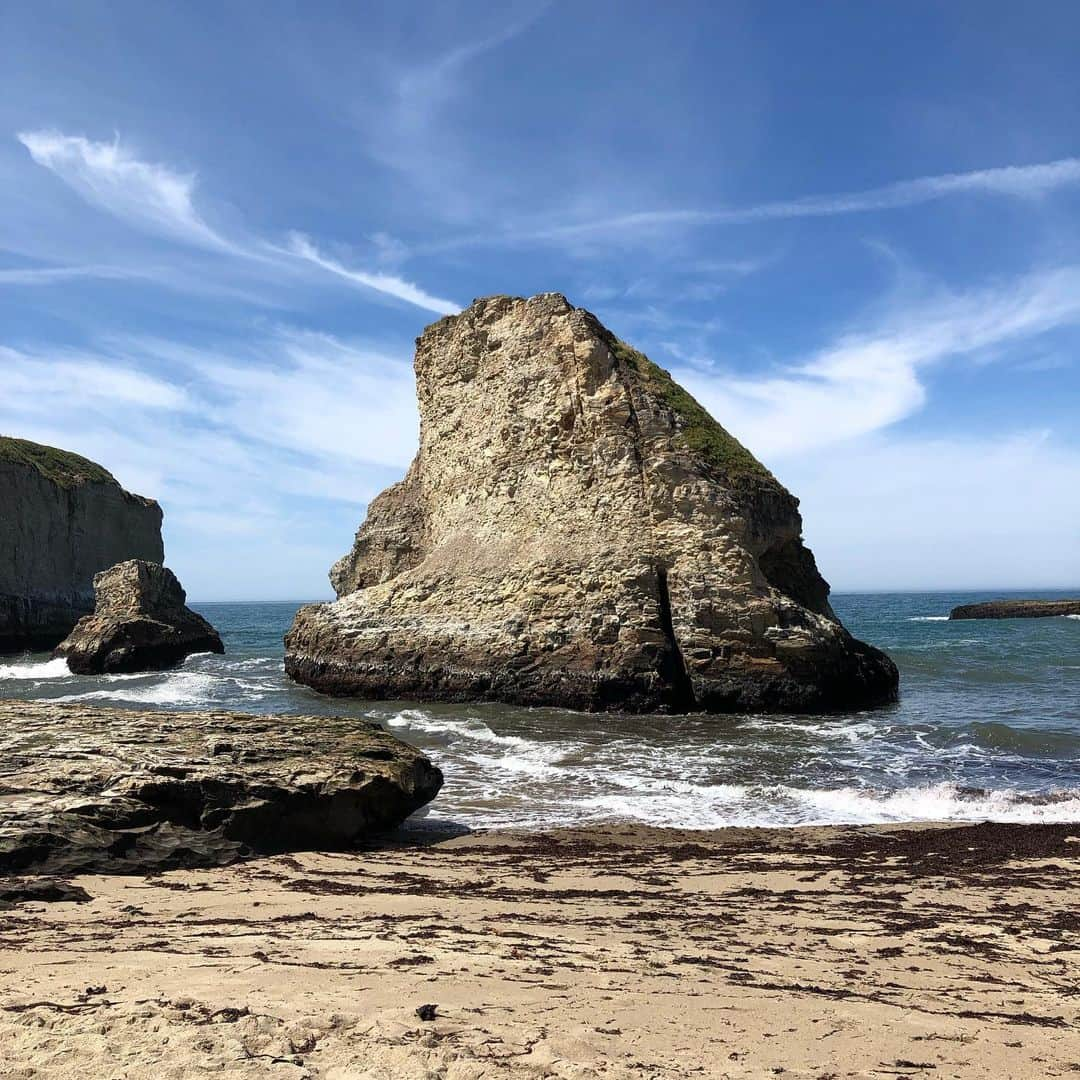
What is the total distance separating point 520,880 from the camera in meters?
7.21

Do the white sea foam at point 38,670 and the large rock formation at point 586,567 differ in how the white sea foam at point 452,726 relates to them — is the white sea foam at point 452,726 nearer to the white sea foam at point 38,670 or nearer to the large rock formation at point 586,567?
the large rock formation at point 586,567

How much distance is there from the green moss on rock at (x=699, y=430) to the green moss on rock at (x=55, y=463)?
133ft

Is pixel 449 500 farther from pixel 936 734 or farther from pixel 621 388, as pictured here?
A: pixel 936 734

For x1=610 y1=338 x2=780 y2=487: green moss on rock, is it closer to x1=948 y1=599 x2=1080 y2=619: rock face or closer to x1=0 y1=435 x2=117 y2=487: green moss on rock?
x1=0 y1=435 x2=117 y2=487: green moss on rock

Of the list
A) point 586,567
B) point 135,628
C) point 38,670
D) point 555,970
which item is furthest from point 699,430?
point 38,670

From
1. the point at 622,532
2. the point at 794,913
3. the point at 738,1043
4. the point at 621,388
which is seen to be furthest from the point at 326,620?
the point at 738,1043

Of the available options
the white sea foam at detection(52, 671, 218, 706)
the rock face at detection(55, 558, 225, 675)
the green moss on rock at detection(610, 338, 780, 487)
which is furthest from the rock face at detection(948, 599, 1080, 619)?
the white sea foam at detection(52, 671, 218, 706)

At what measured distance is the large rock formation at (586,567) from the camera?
1961 centimetres

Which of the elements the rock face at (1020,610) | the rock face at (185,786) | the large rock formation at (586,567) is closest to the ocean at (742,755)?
the rock face at (185,786)

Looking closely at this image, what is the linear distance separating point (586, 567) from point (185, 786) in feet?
45.3

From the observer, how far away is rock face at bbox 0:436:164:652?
48.0 metres

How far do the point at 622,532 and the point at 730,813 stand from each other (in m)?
11.7

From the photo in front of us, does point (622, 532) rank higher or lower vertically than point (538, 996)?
higher

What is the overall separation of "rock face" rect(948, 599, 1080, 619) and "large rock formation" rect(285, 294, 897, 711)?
6528 cm
